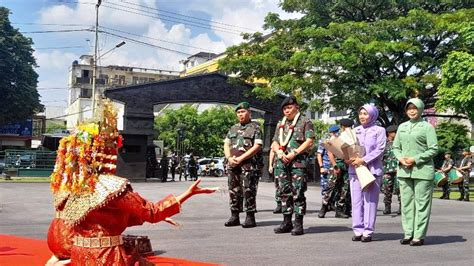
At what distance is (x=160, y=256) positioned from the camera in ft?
17.3

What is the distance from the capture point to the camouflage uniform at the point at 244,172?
292 inches

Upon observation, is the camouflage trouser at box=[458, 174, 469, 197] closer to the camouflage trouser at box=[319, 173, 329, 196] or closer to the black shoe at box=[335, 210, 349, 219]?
the camouflage trouser at box=[319, 173, 329, 196]

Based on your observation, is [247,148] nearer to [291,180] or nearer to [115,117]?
[291,180]

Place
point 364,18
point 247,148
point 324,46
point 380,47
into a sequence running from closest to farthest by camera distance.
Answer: point 247,148
point 380,47
point 324,46
point 364,18

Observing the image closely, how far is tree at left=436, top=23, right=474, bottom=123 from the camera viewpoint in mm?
17719

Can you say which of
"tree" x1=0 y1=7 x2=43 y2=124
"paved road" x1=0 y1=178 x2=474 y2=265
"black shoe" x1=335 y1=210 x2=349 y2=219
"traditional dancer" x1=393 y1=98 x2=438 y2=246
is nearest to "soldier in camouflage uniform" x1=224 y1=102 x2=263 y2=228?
"paved road" x1=0 y1=178 x2=474 y2=265

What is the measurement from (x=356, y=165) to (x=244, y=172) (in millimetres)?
1657

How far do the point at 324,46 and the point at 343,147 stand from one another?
47.9ft

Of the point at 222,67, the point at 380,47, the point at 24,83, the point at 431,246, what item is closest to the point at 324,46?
the point at 380,47

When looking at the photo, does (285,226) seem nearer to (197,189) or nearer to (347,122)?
(347,122)

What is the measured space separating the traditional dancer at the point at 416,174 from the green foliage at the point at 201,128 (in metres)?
43.7

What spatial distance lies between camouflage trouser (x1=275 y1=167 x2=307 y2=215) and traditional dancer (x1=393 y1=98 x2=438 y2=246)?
48.9 inches

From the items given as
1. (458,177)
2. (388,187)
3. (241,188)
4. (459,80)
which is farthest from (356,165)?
(459,80)

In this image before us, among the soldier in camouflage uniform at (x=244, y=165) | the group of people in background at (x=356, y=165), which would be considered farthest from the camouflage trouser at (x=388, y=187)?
the soldier in camouflage uniform at (x=244, y=165)
